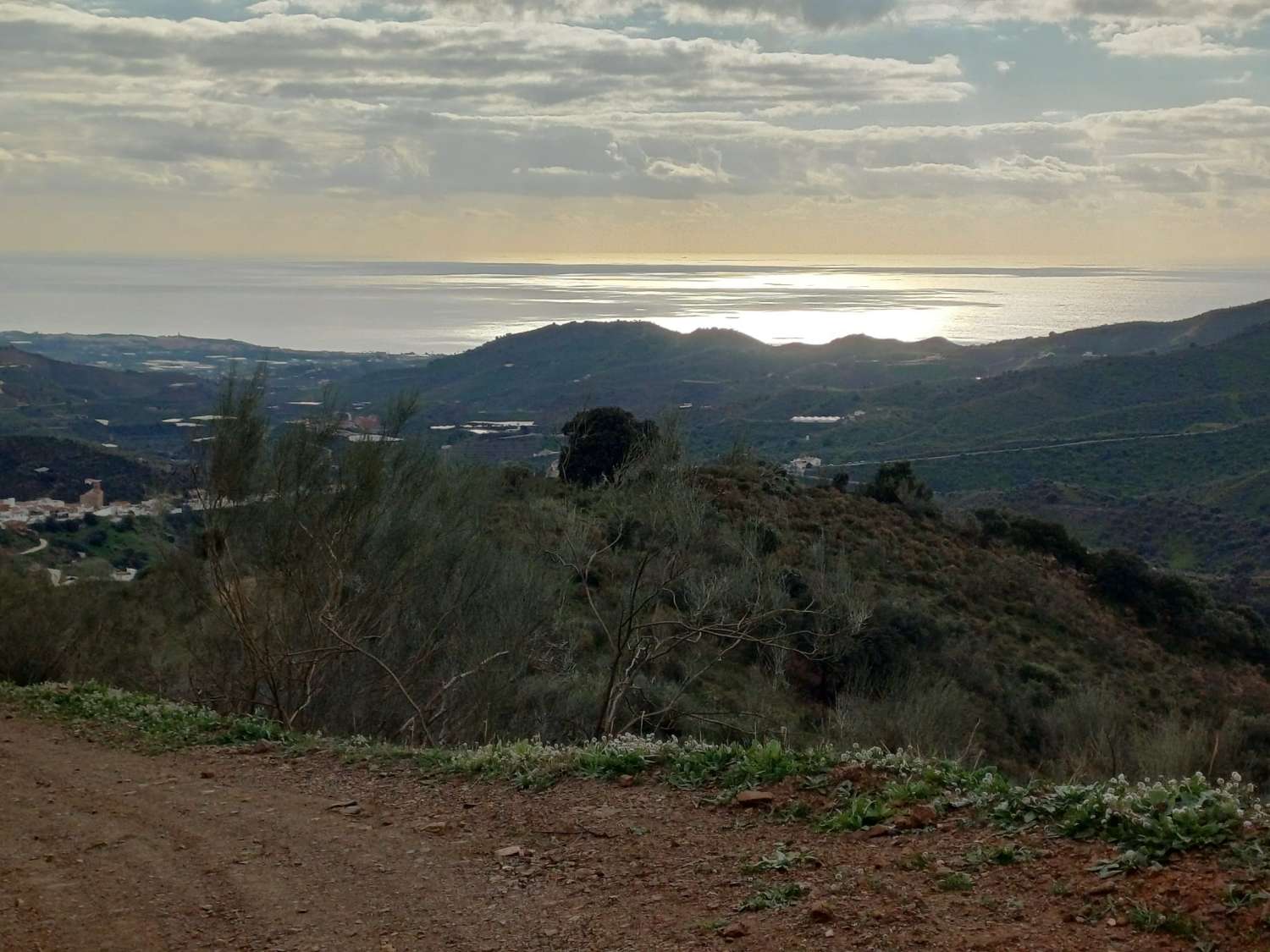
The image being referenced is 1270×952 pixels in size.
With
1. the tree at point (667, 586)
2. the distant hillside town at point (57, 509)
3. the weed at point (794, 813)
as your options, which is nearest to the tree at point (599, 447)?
the distant hillside town at point (57, 509)

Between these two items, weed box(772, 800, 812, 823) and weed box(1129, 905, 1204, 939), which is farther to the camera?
weed box(772, 800, 812, 823)

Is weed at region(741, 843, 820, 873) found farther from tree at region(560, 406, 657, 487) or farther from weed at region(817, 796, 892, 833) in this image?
tree at region(560, 406, 657, 487)

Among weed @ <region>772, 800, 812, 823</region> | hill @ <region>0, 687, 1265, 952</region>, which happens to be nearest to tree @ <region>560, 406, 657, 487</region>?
hill @ <region>0, 687, 1265, 952</region>

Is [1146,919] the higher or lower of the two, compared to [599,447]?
higher

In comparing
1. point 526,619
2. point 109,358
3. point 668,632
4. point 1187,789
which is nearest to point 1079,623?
point 668,632

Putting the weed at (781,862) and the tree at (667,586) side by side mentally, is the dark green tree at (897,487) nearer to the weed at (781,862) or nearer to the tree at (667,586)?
the tree at (667,586)

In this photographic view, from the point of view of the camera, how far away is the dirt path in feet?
14.7

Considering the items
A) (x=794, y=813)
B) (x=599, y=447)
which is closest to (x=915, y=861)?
(x=794, y=813)

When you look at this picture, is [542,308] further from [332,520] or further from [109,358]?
[332,520]

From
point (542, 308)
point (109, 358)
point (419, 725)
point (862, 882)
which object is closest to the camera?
point (862, 882)

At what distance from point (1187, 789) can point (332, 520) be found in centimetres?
842

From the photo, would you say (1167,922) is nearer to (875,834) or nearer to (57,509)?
(875,834)

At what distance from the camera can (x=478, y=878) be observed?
5.46 m

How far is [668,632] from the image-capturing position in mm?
15891
